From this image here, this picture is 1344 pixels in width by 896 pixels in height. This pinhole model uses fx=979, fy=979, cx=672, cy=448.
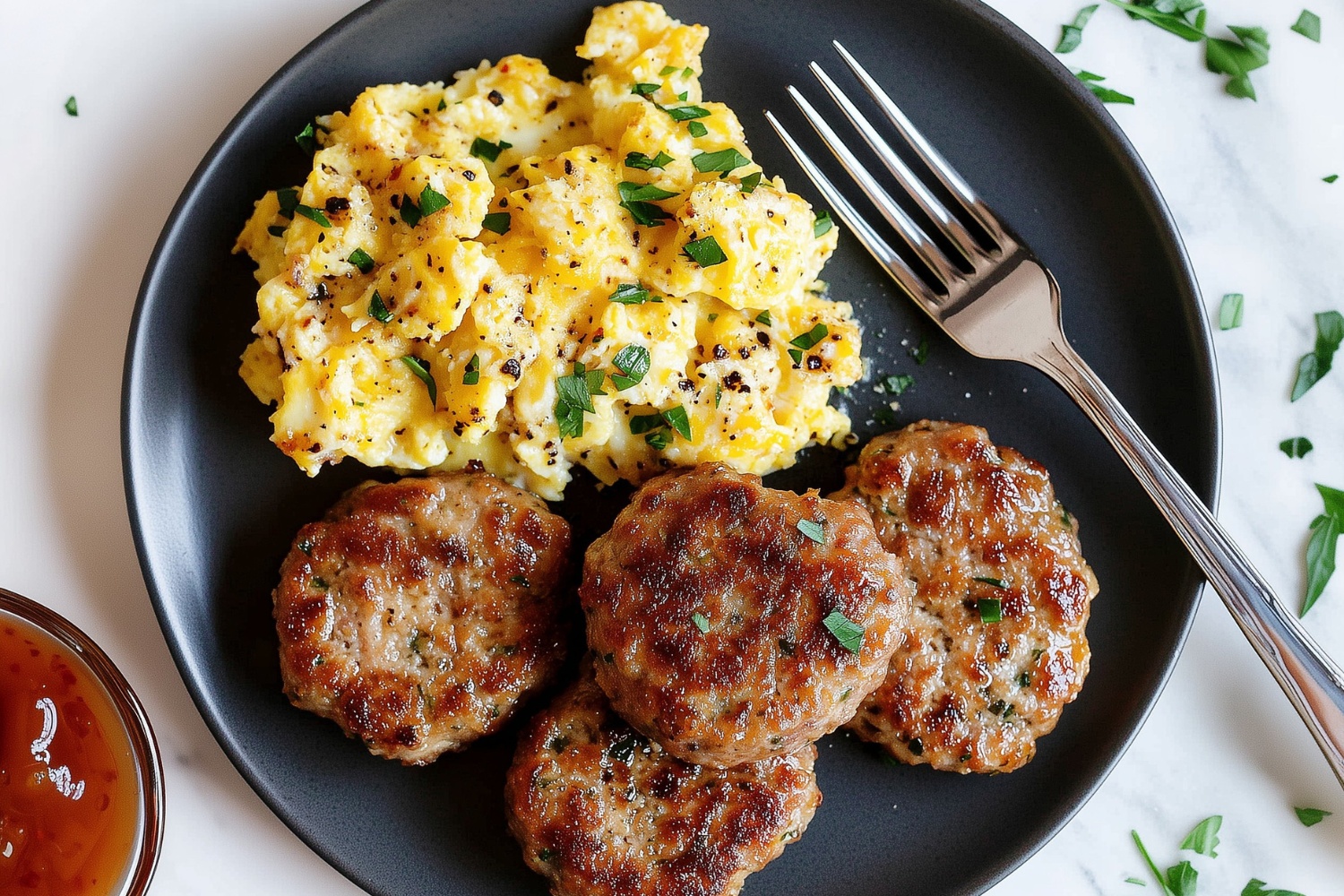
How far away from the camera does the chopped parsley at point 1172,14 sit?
3.86 metres

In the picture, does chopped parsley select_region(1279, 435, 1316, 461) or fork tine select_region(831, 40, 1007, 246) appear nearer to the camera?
fork tine select_region(831, 40, 1007, 246)

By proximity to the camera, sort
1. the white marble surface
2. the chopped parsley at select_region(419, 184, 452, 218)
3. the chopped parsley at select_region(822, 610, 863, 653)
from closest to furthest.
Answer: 1. the chopped parsley at select_region(822, 610, 863, 653)
2. the chopped parsley at select_region(419, 184, 452, 218)
3. the white marble surface

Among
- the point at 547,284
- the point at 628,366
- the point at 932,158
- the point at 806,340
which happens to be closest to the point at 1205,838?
the point at 806,340

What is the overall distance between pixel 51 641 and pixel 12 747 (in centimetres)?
39

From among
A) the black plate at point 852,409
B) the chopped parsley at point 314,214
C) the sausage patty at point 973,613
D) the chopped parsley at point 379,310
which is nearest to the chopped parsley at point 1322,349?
the black plate at point 852,409

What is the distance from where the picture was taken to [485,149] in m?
3.43

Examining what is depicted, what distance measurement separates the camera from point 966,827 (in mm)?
3627

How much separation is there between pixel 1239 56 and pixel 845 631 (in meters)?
2.89

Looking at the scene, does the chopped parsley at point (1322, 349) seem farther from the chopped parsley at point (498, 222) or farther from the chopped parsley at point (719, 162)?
the chopped parsley at point (498, 222)

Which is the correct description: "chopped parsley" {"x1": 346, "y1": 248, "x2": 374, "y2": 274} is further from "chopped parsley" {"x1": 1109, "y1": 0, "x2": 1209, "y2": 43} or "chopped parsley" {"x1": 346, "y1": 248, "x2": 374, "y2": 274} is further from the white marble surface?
"chopped parsley" {"x1": 1109, "y1": 0, "x2": 1209, "y2": 43}

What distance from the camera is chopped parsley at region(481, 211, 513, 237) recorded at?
325cm

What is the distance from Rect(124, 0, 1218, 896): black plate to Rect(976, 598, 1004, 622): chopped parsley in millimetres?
566

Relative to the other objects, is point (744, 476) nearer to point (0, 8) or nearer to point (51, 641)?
point (51, 641)

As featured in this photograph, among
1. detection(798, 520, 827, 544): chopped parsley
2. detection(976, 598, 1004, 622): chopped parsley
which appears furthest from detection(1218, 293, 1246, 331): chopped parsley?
detection(798, 520, 827, 544): chopped parsley
